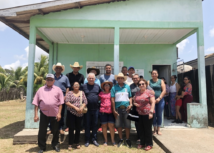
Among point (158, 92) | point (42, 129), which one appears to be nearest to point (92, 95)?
point (42, 129)

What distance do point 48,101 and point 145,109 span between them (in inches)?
83.0

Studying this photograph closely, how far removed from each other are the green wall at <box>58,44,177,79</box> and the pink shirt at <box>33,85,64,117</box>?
12.4 ft

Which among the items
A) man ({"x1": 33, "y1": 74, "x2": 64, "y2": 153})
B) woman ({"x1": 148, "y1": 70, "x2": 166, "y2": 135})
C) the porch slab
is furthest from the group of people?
the porch slab

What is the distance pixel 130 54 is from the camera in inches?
283

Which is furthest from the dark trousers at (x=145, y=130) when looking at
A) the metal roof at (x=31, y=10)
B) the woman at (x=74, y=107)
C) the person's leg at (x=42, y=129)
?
the metal roof at (x=31, y=10)

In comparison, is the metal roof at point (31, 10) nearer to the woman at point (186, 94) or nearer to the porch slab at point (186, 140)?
the woman at point (186, 94)

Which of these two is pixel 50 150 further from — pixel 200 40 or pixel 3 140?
pixel 200 40

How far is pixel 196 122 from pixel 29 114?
197 inches

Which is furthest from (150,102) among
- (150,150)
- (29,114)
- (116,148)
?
(29,114)

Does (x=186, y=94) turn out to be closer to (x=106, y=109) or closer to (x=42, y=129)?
(x=106, y=109)

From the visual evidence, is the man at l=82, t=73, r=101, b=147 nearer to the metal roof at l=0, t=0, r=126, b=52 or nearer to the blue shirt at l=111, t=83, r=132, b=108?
the blue shirt at l=111, t=83, r=132, b=108

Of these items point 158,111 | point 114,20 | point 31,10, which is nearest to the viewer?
point 158,111

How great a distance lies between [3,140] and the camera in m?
4.25

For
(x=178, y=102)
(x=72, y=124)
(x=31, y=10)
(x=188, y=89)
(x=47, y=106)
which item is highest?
(x=31, y=10)
